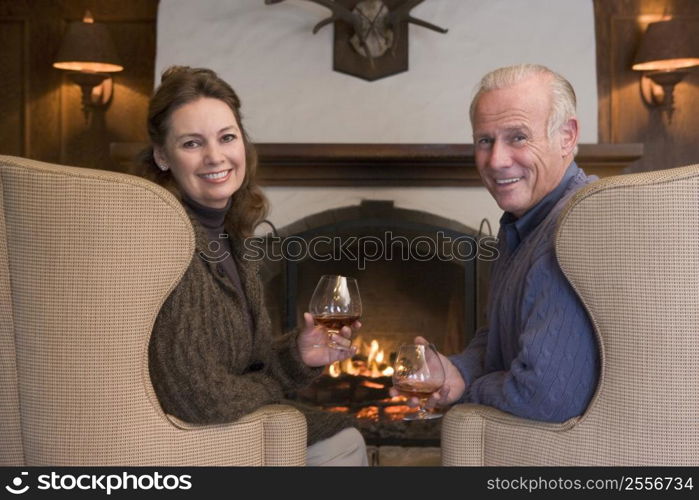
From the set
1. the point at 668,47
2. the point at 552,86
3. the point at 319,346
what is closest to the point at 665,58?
the point at 668,47

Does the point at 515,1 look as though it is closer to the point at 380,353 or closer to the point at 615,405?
the point at 380,353

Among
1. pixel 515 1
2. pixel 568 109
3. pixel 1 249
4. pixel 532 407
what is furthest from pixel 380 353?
pixel 1 249

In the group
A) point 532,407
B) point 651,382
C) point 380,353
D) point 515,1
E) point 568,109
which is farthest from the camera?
point 380,353

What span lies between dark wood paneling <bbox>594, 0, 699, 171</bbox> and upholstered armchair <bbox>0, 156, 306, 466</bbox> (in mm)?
2516

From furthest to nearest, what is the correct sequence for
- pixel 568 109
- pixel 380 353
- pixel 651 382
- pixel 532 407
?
pixel 380 353 → pixel 568 109 → pixel 532 407 → pixel 651 382

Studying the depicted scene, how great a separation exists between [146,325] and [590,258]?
0.76 metres

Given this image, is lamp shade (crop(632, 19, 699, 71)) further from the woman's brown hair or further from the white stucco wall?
the woman's brown hair

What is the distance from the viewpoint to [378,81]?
341cm

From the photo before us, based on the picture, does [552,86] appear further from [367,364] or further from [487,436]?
[367,364]

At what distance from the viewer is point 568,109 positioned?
1969 mm

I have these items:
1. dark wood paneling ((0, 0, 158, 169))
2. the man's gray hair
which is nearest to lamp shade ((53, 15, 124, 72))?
dark wood paneling ((0, 0, 158, 169))

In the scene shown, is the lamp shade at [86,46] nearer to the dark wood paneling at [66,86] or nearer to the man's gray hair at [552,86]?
the dark wood paneling at [66,86]

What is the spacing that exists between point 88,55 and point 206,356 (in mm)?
2183
